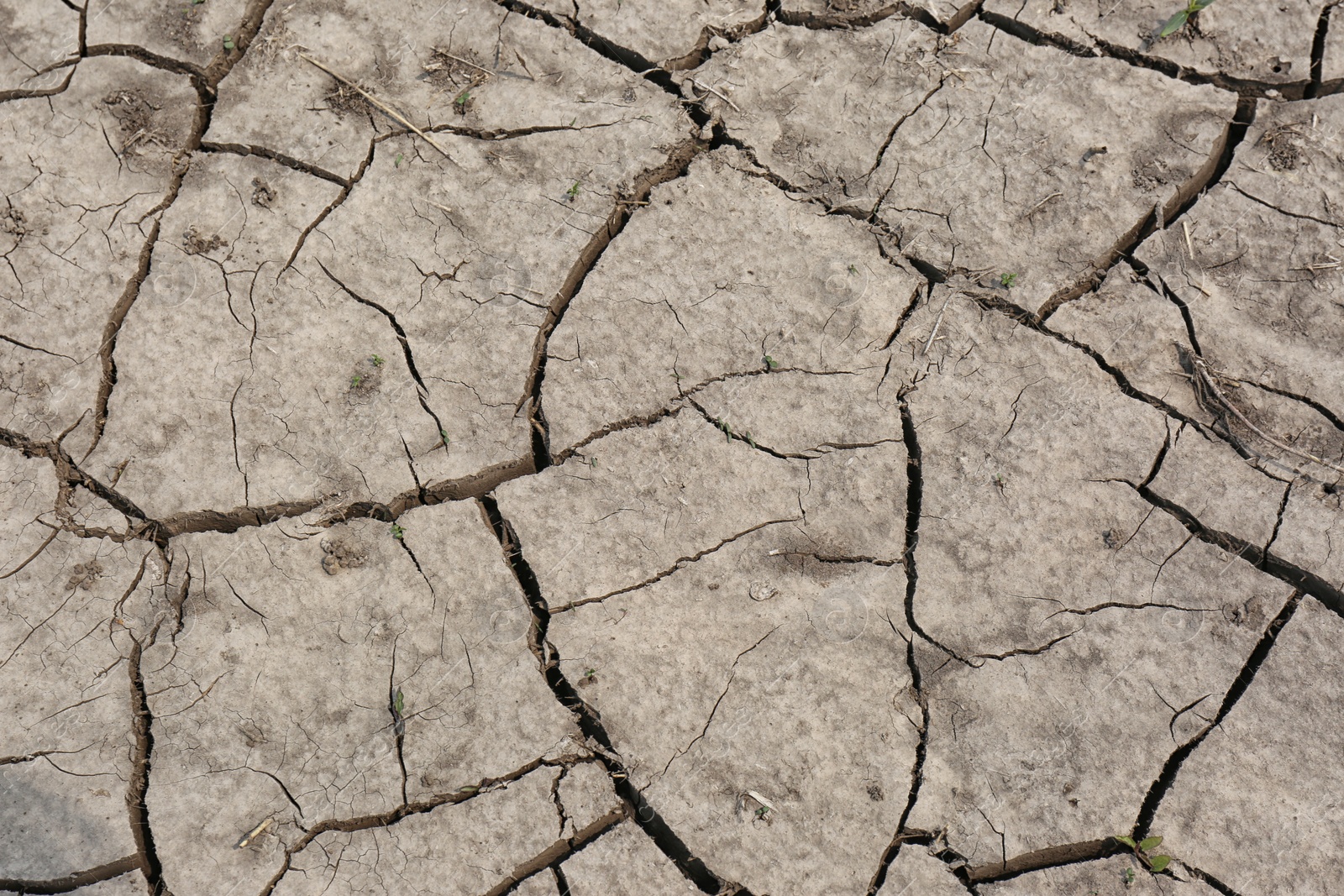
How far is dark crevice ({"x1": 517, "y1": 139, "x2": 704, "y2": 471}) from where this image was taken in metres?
→ 2.62

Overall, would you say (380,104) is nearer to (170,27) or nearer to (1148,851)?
(170,27)

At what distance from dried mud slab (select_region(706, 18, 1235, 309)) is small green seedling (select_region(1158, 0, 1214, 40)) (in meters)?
0.14

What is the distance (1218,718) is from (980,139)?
1916 mm

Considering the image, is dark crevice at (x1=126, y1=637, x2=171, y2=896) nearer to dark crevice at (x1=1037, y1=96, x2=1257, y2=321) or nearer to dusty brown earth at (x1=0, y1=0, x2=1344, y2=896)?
dusty brown earth at (x1=0, y1=0, x2=1344, y2=896)

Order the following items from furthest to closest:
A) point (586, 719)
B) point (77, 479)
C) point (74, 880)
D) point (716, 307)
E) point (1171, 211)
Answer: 1. point (1171, 211)
2. point (716, 307)
3. point (77, 479)
4. point (586, 719)
5. point (74, 880)

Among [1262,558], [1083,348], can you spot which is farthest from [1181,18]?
[1262,558]

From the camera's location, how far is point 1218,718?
2475 millimetres

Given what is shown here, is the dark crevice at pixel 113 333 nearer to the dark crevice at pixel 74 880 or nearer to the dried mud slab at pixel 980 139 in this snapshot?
the dark crevice at pixel 74 880

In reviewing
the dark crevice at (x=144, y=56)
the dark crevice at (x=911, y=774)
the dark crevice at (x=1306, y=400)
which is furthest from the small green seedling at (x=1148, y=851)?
the dark crevice at (x=144, y=56)

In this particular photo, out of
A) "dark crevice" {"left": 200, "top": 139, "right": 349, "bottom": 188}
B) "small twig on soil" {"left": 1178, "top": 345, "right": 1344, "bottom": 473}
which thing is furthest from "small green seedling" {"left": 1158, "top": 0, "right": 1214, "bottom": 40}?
"dark crevice" {"left": 200, "top": 139, "right": 349, "bottom": 188}

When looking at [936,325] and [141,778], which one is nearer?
[141,778]

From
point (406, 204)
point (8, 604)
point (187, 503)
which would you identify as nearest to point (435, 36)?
point (406, 204)

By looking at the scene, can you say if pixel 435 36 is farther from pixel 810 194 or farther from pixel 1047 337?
pixel 1047 337

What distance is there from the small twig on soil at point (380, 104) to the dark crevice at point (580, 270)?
560mm
